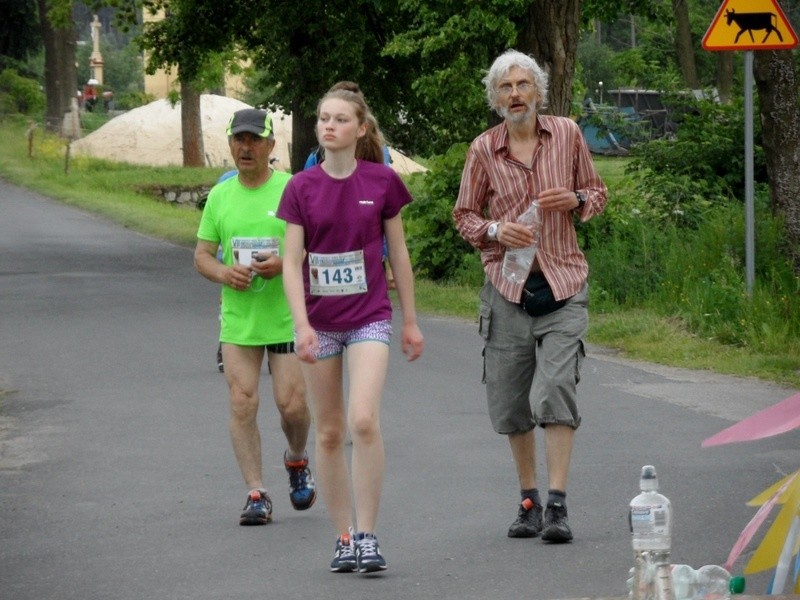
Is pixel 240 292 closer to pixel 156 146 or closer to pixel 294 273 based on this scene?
pixel 294 273

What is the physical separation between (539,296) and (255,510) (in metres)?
1.56

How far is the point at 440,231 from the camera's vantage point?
19703 mm

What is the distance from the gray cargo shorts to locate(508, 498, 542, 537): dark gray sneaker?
0.30 meters

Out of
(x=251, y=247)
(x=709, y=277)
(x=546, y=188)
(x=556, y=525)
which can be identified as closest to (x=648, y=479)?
(x=556, y=525)

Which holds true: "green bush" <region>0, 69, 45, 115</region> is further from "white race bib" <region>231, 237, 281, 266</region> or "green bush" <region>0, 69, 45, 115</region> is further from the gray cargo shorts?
the gray cargo shorts

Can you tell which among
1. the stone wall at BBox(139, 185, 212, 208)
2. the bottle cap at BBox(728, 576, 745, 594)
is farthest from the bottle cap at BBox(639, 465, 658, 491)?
the stone wall at BBox(139, 185, 212, 208)

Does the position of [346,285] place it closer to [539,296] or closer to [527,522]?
[539,296]

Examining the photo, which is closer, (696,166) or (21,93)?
(696,166)

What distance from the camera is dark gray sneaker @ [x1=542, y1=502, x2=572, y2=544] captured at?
6.60 meters

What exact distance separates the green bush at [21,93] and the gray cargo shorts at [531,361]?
2522 inches

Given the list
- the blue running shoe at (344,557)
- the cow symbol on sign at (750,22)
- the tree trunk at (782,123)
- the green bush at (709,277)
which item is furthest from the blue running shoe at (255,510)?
the tree trunk at (782,123)

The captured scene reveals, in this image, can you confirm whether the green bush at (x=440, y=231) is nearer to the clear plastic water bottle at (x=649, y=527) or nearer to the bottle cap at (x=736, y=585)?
the clear plastic water bottle at (x=649, y=527)

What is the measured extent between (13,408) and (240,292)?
14.4 ft

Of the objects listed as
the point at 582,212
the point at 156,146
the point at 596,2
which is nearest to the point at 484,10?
the point at 596,2
